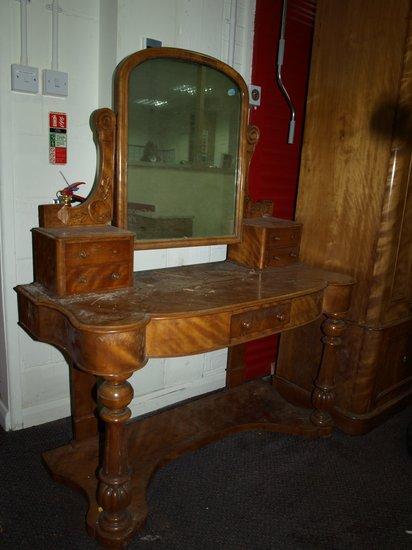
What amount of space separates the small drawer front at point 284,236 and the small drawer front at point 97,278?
2.46 ft

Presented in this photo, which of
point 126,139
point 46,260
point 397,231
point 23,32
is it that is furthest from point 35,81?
point 397,231

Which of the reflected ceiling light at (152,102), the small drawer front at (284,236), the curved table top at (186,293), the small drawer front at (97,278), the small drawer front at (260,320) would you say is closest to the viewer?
the curved table top at (186,293)

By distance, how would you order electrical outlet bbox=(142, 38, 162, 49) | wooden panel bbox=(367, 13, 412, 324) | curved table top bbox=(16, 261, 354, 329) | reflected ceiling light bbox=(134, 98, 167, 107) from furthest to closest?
wooden panel bbox=(367, 13, 412, 324)
electrical outlet bbox=(142, 38, 162, 49)
reflected ceiling light bbox=(134, 98, 167, 107)
curved table top bbox=(16, 261, 354, 329)

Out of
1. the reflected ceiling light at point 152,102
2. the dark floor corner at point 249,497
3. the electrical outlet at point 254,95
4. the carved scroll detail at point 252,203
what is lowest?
the dark floor corner at point 249,497

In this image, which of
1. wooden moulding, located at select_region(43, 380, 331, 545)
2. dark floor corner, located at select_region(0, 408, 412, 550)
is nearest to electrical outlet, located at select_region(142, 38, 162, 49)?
wooden moulding, located at select_region(43, 380, 331, 545)

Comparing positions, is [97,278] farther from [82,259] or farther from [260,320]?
[260,320]

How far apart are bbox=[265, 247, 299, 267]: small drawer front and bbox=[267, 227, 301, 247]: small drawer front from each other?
3cm

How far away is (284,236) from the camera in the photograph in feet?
6.89

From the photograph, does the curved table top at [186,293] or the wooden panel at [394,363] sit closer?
the curved table top at [186,293]

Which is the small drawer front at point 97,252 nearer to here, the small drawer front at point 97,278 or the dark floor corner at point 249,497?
the small drawer front at point 97,278

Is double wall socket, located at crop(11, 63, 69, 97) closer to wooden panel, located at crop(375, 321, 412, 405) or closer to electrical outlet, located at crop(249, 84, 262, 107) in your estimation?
electrical outlet, located at crop(249, 84, 262, 107)

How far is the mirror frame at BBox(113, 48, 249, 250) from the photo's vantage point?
1.65m

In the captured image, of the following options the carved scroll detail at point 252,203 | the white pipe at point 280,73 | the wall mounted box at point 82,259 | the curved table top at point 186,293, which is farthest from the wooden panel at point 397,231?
the wall mounted box at point 82,259

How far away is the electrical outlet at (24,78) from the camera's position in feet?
5.50
